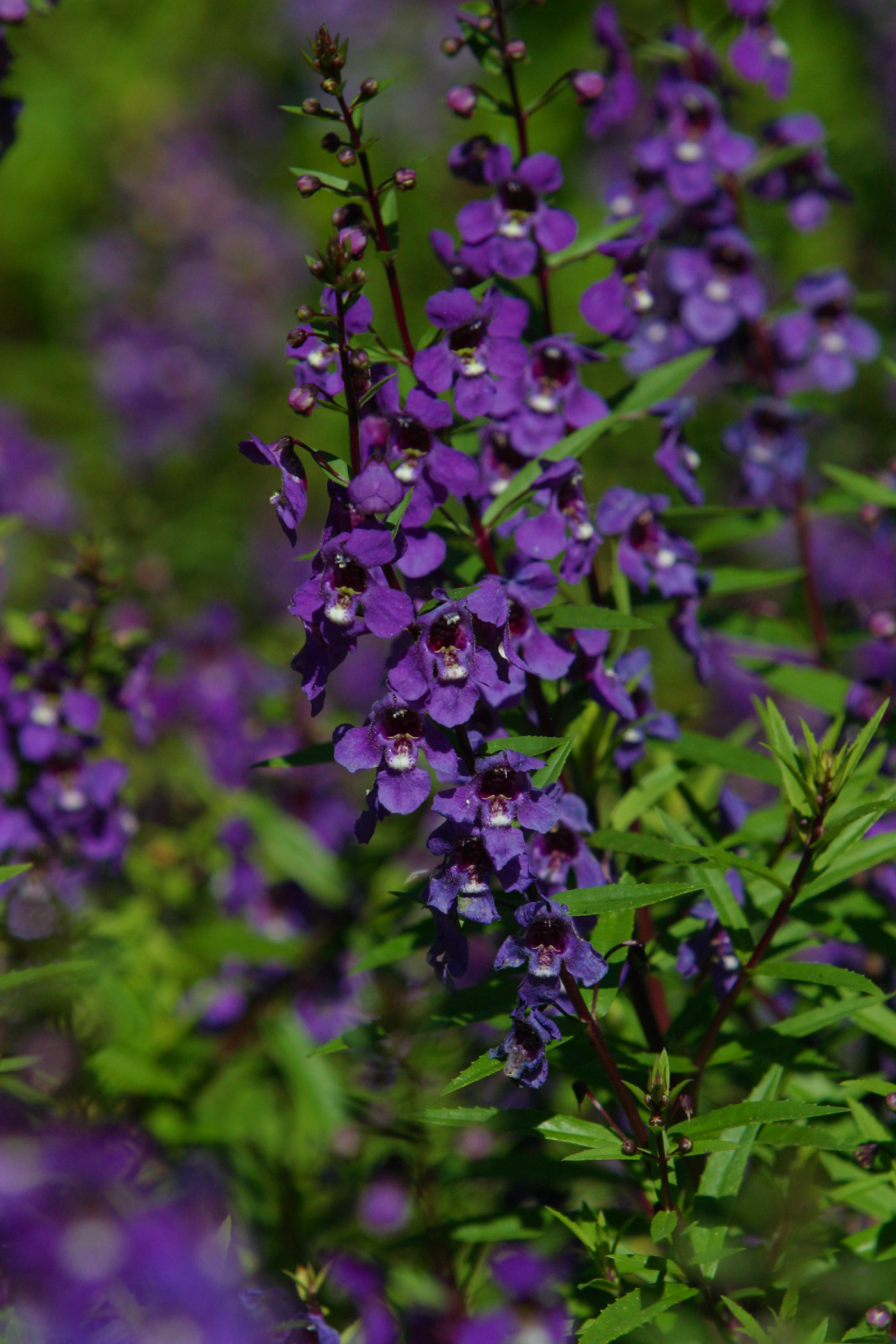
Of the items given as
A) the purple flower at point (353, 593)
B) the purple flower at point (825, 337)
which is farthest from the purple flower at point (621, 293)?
→ the purple flower at point (825, 337)

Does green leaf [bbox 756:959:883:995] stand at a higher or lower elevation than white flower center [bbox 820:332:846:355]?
lower

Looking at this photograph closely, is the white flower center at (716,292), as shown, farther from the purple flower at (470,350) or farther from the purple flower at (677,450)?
the purple flower at (470,350)

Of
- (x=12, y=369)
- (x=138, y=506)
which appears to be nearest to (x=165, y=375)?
(x=12, y=369)

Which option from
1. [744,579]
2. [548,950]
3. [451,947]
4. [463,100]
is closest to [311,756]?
[451,947]

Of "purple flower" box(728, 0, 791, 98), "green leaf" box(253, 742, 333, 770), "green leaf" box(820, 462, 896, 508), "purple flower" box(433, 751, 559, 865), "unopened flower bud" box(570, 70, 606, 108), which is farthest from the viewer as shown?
"purple flower" box(728, 0, 791, 98)

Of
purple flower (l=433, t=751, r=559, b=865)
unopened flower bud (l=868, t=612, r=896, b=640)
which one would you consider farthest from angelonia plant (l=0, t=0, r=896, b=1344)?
unopened flower bud (l=868, t=612, r=896, b=640)

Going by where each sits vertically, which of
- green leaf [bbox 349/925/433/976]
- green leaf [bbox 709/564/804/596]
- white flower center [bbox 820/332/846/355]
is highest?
white flower center [bbox 820/332/846/355]

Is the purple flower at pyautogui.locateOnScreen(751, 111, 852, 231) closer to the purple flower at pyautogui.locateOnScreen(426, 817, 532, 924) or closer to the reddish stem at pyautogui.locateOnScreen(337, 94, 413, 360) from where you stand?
the reddish stem at pyautogui.locateOnScreen(337, 94, 413, 360)

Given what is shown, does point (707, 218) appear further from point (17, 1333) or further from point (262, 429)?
point (262, 429)

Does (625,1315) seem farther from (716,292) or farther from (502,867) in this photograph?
(716,292)
